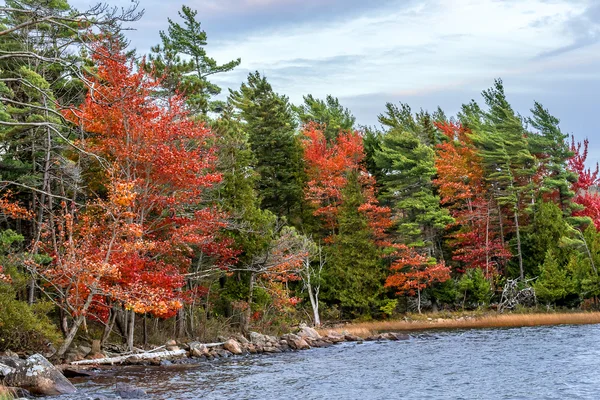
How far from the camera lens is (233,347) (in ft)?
83.6

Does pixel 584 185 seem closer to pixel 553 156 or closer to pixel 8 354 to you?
pixel 553 156

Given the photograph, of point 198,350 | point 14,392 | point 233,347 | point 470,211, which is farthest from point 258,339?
point 470,211

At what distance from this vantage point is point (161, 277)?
21281 mm

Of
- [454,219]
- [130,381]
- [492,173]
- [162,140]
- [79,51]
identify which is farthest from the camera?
[492,173]

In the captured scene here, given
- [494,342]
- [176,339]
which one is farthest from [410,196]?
[176,339]

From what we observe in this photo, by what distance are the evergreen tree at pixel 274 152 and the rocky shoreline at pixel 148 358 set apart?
15054 millimetres

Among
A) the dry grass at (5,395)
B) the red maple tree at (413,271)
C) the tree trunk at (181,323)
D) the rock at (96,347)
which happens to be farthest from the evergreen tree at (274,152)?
the dry grass at (5,395)

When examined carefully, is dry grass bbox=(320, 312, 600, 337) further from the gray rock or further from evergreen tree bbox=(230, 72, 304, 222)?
evergreen tree bbox=(230, 72, 304, 222)

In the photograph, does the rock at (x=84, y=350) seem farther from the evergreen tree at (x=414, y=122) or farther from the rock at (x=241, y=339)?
the evergreen tree at (x=414, y=122)

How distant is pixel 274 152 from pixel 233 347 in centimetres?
2230

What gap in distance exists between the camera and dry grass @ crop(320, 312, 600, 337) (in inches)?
1324

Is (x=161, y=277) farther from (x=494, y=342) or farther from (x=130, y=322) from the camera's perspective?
(x=494, y=342)

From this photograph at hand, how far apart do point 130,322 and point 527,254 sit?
30510 mm

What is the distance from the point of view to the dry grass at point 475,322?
3362cm
